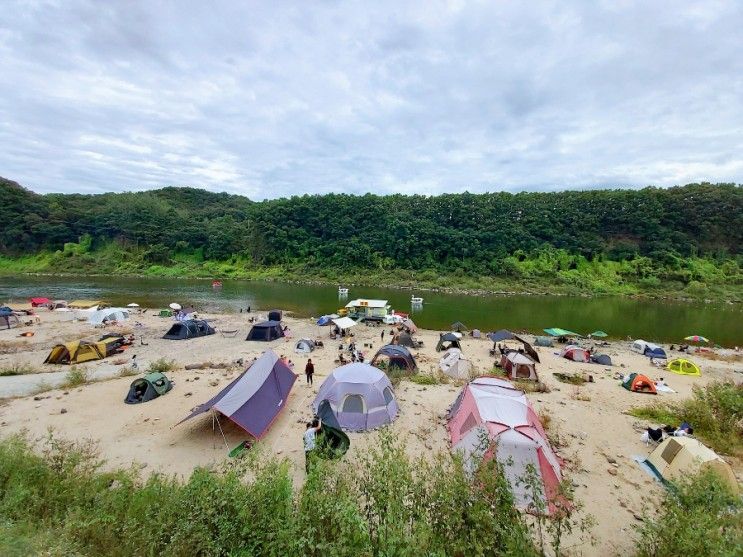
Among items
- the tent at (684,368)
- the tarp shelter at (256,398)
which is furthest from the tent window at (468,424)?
the tent at (684,368)

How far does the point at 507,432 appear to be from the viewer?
919 centimetres

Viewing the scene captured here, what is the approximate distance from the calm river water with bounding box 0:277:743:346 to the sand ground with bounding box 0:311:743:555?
55.1ft

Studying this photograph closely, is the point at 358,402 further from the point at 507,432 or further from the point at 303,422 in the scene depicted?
the point at 507,432

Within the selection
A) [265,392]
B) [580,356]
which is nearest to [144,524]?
[265,392]

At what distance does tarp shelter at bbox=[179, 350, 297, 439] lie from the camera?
1068cm

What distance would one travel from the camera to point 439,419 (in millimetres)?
12703

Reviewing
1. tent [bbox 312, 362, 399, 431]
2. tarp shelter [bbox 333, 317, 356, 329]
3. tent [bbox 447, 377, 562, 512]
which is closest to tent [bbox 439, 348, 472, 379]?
tent [bbox 447, 377, 562, 512]

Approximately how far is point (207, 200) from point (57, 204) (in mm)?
48182

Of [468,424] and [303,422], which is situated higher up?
[468,424]

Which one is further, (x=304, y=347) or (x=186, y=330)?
(x=186, y=330)

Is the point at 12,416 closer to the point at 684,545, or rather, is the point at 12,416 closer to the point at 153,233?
the point at 684,545

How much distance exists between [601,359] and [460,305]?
2420 cm

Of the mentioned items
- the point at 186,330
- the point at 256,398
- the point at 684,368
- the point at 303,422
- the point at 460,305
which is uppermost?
the point at 256,398

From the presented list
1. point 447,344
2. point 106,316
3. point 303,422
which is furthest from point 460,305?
point 303,422
